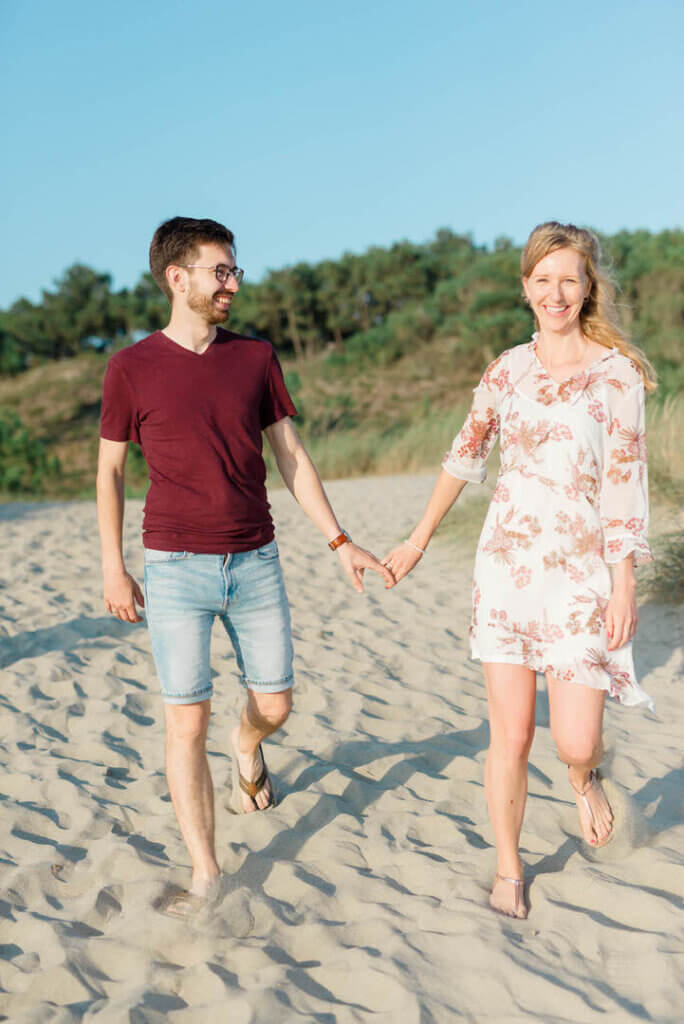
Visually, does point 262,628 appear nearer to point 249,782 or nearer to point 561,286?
point 249,782

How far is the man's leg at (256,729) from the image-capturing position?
9.98 ft

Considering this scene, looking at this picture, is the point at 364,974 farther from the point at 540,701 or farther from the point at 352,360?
the point at 352,360

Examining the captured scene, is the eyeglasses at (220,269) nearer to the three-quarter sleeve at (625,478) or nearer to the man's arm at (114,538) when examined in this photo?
the man's arm at (114,538)

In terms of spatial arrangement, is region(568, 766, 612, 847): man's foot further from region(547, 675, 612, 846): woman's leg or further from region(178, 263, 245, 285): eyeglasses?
region(178, 263, 245, 285): eyeglasses

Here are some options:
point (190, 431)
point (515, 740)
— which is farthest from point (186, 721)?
point (515, 740)

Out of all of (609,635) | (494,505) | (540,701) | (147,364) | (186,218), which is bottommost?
(540,701)

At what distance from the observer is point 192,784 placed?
9.03 ft

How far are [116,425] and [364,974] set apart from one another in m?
1.72

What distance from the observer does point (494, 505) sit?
2.71 metres

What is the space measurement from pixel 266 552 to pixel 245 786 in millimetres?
1105

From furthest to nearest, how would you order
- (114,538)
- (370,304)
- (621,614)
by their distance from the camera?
(370,304) → (114,538) → (621,614)

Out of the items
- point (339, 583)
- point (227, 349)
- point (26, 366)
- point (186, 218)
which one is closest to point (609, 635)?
point (227, 349)

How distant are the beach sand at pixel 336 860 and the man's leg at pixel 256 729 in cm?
11

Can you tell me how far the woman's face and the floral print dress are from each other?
17 cm
